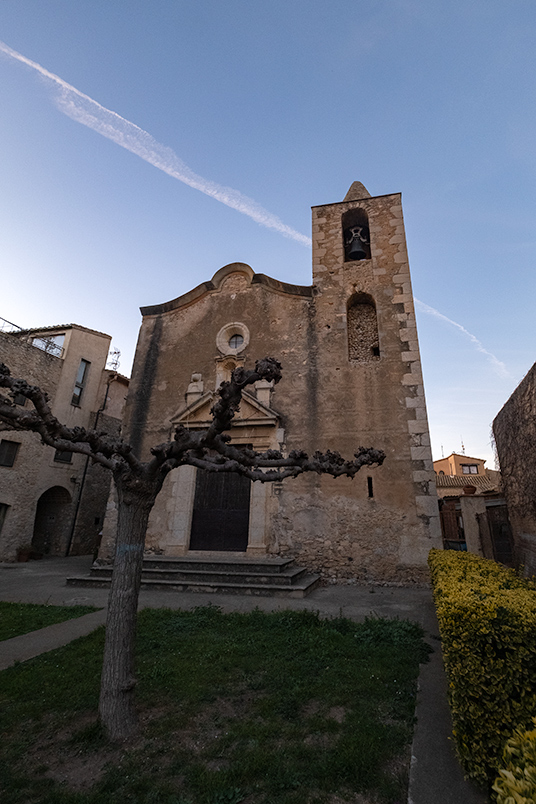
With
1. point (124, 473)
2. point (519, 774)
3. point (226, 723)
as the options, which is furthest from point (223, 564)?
point (519, 774)

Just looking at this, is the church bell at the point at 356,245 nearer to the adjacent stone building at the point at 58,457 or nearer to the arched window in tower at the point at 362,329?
the arched window in tower at the point at 362,329

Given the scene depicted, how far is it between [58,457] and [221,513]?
33.6ft

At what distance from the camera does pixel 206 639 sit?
5.13 m

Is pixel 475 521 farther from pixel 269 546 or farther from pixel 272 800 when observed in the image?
pixel 272 800

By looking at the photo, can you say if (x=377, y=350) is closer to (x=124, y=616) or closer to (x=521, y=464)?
(x=521, y=464)

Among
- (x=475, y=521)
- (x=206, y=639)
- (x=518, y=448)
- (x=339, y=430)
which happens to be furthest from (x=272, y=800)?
(x=475, y=521)

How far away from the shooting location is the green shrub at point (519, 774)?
1505 mm

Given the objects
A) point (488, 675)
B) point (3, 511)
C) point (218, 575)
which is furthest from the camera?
point (3, 511)

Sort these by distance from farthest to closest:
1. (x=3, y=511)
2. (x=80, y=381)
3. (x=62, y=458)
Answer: (x=80, y=381) → (x=62, y=458) → (x=3, y=511)

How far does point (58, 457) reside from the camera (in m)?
17.4

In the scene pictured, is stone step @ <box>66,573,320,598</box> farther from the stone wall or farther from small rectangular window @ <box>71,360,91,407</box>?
small rectangular window @ <box>71,360,91,407</box>

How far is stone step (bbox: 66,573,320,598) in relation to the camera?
8.06 metres

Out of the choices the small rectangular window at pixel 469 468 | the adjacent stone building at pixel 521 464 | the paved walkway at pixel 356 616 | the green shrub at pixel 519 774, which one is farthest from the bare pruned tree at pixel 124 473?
the small rectangular window at pixel 469 468

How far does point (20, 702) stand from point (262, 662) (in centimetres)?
237
